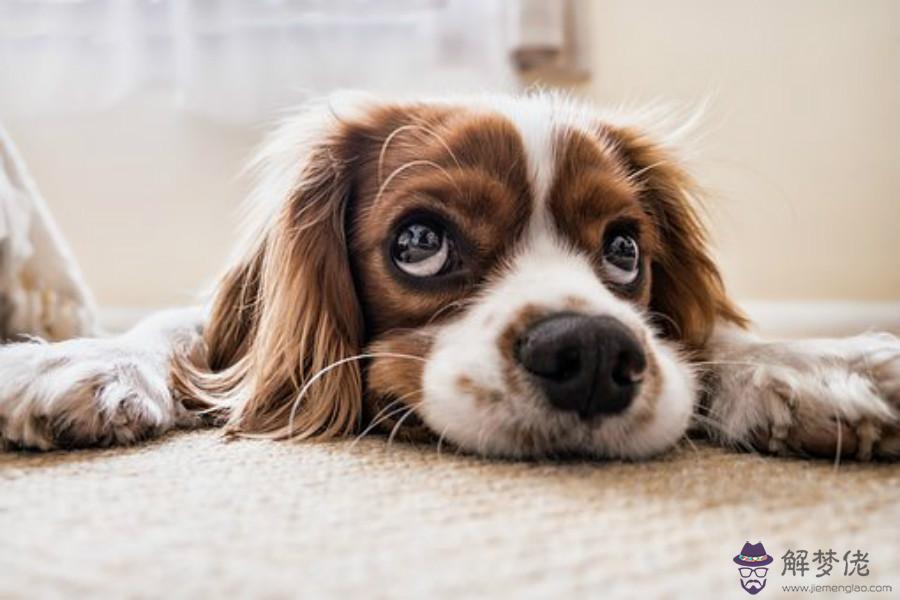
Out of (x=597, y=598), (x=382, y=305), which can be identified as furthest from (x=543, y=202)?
(x=597, y=598)

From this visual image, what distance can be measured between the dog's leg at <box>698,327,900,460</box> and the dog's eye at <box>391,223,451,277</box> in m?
0.39

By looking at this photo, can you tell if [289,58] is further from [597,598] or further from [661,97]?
[597,598]

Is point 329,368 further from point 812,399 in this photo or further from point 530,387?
point 812,399

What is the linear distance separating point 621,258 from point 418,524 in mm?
712

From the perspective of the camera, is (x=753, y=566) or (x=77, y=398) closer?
(x=753, y=566)

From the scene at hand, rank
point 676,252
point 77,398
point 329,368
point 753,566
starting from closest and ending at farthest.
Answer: point 753,566
point 77,398
point 329,368
point 676,252

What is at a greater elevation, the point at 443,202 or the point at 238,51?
the point at 238,51

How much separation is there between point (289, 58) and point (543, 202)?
5.79 ft

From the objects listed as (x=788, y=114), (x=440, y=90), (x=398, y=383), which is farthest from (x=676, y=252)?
(x=788, y=114)

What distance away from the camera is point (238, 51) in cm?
278

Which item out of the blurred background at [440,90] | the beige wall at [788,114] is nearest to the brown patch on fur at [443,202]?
the blurred background at [440,90]

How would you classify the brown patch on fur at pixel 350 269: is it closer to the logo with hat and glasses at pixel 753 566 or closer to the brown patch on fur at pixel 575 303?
the brown patch on fur at pixel 575 303

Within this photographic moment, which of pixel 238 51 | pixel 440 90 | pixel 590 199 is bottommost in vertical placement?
pixel 590 199

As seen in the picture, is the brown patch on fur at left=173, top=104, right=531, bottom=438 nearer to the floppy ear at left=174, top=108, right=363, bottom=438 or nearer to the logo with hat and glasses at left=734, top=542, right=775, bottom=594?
the floppy ear at left=174, top=108, right=363, bottom=438
